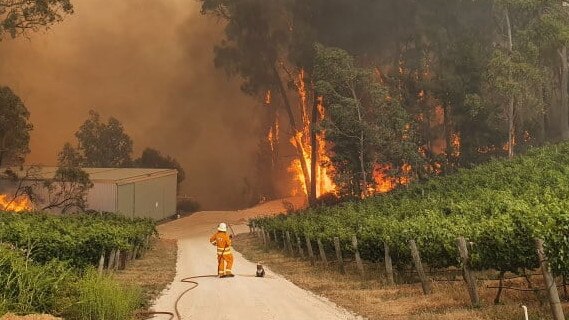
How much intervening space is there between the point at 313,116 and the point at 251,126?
44631 millimetres

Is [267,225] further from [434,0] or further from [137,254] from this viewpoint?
[434,0]

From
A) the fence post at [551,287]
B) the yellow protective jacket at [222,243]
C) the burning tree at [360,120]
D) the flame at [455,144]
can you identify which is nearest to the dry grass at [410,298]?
the fence post at [551,287]

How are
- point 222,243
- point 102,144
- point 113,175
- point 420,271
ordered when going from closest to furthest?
point 420,271
point 222,243
point 113,175
point 102,144

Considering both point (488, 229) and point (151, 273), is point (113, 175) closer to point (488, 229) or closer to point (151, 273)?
point (151, 273)

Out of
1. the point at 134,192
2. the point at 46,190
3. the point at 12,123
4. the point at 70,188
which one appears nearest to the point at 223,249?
the point at 12,123

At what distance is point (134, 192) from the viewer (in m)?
59.3

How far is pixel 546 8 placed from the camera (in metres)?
49.3

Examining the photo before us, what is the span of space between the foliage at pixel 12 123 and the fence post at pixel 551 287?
167 ft

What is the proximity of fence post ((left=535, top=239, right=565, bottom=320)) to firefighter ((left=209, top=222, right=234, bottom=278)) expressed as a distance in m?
13.1

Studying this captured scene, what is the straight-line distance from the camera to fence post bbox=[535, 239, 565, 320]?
30.9 feet

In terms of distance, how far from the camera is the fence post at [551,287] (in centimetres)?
943

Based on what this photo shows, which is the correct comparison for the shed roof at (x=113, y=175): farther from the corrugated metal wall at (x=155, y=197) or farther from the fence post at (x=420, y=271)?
the fence post at (x=420, y=271)

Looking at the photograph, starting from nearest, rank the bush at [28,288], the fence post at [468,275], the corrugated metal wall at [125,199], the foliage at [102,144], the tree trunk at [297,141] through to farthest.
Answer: the bush at [28,288] → the fence post at [468,275] → the corrugated metal wall at [125,199] → the tree trunk at [297,141] → the foliage at [102,144]

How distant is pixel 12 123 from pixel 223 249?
39097 millimetres
